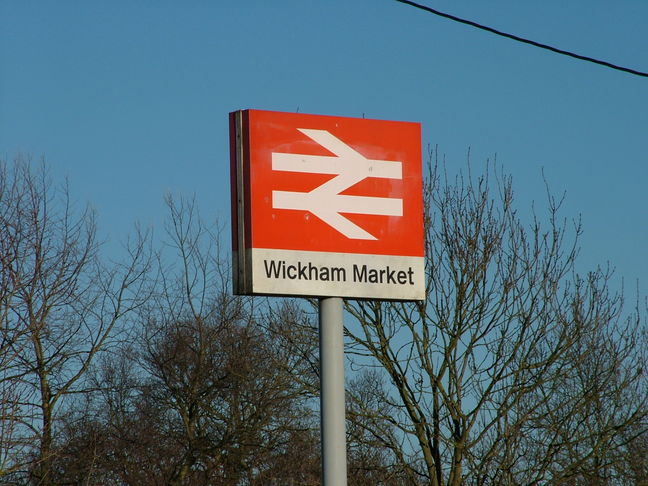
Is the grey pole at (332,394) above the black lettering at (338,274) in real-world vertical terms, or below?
below

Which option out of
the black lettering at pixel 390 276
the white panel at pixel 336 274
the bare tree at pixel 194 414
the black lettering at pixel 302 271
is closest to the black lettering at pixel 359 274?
the white panel at pixel 336 274

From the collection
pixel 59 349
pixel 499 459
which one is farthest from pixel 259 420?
pixel 499 459

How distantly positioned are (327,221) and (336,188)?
0.17 meters

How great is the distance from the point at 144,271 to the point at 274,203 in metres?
18.9

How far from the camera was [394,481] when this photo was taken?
14406 millimetres

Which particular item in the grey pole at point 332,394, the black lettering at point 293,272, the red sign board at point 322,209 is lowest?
the grey pole at point 332,394

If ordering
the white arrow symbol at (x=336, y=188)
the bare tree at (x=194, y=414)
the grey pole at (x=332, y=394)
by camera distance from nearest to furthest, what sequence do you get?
the grey pole at (x=332, y=394) → the white arrow symbol at (x=336, y=188) → the bare tree at (x=194, y=414)

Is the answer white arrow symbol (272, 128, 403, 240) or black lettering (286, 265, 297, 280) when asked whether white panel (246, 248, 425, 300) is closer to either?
black lettering (286, 265, 297, 280)

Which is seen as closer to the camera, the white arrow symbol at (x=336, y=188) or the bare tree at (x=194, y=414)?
the white arrow symbol at (x=336, y=188)

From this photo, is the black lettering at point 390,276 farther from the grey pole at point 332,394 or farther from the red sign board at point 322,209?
the grey pole at point 332,394

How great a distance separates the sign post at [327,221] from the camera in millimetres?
5117

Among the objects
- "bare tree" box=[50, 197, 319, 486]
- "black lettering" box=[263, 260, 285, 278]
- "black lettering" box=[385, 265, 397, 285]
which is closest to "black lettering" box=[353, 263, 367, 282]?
"black lettering" box=[385, 265, 397, 285]

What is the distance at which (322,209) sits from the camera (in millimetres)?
5242

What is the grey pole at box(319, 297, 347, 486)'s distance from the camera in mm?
5074
